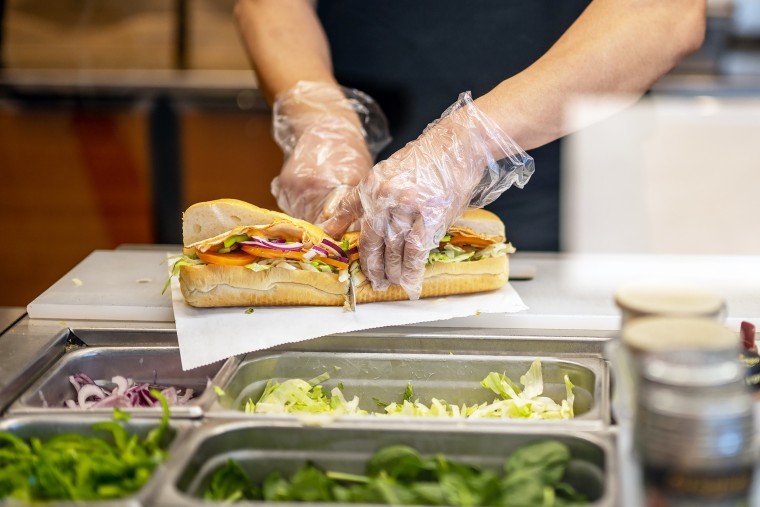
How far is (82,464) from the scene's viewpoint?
1.25 meters

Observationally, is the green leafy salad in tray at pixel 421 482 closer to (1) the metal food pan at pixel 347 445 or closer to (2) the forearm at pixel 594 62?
(1) the metal food pan at pixel 347 445

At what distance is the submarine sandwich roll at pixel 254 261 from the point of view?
6.08ft

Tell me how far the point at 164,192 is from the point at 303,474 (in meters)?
3.45

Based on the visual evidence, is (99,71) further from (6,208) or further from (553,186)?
(553,186)

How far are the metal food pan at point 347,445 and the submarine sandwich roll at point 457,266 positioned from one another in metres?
0.55

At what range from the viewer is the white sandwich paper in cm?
172

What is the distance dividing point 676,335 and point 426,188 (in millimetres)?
877

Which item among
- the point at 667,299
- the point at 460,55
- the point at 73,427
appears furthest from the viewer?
the point at 460,55

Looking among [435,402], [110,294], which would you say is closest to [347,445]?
[435,402]

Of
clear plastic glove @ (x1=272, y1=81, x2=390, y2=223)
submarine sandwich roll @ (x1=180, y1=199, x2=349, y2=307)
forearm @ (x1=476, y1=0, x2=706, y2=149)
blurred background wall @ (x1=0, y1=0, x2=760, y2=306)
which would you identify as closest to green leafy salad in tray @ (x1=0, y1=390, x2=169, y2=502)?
submarine sandwich roll @ (x1=180, y1=199, x2=349, y2=307)

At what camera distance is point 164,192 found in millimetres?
4520

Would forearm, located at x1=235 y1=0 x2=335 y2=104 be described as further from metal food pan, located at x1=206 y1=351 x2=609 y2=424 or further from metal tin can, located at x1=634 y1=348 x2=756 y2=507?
metal tin can, located at x1=634 y1=348 x2=756 y2=507

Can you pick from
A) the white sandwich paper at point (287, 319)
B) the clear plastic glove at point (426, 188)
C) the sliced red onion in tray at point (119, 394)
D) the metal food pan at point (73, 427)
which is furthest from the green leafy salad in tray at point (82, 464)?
the clear plastic glove at point (426, 188)

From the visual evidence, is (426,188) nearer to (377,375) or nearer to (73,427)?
(377,375)
